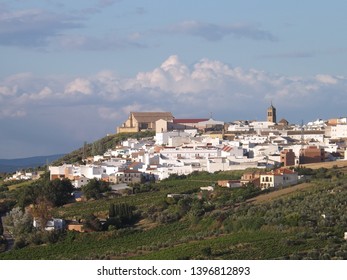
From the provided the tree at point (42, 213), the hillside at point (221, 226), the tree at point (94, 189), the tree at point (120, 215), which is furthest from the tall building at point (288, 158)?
the tree at point (42, 213)

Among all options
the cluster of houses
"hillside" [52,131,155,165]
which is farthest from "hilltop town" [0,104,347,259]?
"hillside" [52,131,155,165]

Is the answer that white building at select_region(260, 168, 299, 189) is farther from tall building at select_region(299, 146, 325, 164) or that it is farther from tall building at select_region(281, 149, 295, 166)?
tall building at select_region(299, 146, 325, 164)

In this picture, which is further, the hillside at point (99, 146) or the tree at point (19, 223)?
the hillside at point (99, 146)

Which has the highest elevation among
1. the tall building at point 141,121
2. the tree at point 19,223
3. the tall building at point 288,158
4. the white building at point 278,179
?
the tall building at point 141,121

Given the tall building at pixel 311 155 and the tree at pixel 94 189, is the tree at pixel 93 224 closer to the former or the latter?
the tree at pixel 94 189

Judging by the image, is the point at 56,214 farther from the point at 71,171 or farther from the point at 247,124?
the point at 247,124

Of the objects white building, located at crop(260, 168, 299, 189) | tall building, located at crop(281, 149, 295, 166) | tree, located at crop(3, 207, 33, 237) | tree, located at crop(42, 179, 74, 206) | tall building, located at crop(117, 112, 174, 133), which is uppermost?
tall building, located at crop(117, 112, 174, 133)
